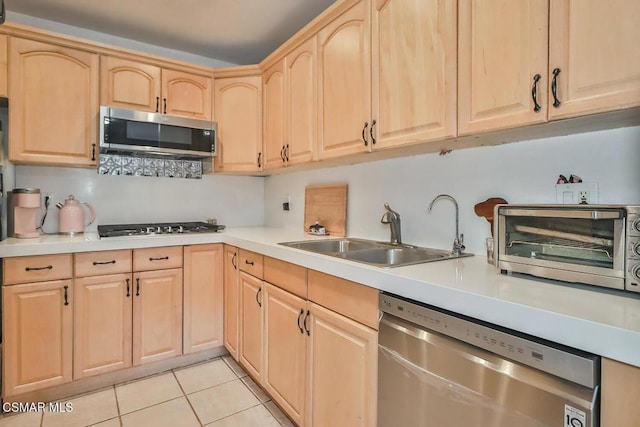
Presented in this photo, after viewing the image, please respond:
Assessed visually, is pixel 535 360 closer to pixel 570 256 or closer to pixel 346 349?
pixel 570 256

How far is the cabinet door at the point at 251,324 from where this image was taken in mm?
1981

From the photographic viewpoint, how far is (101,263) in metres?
2.08

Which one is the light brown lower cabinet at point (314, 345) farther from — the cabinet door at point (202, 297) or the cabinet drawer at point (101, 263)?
the cabinet drawer at point (101, 263)

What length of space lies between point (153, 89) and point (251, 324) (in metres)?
1.81

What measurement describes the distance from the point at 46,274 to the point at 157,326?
699 millimetres

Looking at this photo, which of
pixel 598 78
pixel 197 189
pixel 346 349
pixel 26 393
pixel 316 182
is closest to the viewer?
pixel 598 78

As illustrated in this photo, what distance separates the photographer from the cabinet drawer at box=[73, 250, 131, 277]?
2.03 m

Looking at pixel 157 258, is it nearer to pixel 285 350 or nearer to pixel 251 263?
pixel 251 263

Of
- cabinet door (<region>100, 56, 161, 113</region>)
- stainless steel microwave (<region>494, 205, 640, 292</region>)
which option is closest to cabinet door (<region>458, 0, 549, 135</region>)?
stainless steel microwave (<region>494, 205, 640, 292</region>)

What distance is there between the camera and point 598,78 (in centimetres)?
95

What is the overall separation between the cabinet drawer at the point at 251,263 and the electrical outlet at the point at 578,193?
4.70 ft

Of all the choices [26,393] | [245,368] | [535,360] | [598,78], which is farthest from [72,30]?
[535,360]

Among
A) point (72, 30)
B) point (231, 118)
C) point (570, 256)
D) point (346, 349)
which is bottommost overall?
point (346, 349)

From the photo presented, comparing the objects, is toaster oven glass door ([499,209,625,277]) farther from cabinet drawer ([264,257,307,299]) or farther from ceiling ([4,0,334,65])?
ceiling ([4,0,334,65])
